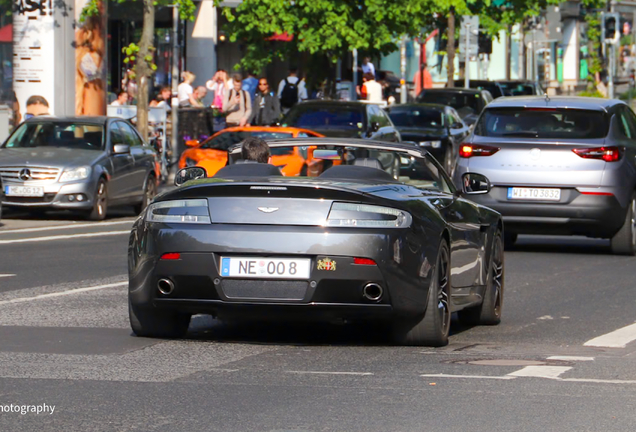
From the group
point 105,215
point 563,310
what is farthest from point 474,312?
point 105,215

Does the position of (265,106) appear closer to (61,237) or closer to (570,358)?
(61,237)

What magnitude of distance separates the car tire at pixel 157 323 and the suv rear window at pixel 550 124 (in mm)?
8017

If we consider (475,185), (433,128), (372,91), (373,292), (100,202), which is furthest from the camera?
(372,91)

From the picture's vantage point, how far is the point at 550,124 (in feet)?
52.9

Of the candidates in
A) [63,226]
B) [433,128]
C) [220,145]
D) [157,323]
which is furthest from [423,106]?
[157,323]

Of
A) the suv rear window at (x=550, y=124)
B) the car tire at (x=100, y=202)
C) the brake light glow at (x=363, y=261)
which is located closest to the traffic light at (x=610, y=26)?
the car tire at (x=100, y=202)

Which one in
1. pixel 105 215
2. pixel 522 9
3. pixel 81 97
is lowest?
pixel 105 215

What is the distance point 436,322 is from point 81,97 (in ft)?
67.2

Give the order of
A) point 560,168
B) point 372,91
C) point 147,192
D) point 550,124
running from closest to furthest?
point 560,168, point 550,124, point 147,192, point 372,91

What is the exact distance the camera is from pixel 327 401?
21.7 feet

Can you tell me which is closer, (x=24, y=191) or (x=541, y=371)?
(x=541, y=371)

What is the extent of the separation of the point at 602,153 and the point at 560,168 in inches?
19.5

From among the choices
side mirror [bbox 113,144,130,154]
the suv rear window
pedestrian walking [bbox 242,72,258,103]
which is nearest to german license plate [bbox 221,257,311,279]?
the suv rear window

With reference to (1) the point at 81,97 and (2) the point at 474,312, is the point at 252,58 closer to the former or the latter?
(1) the point at 81,97
